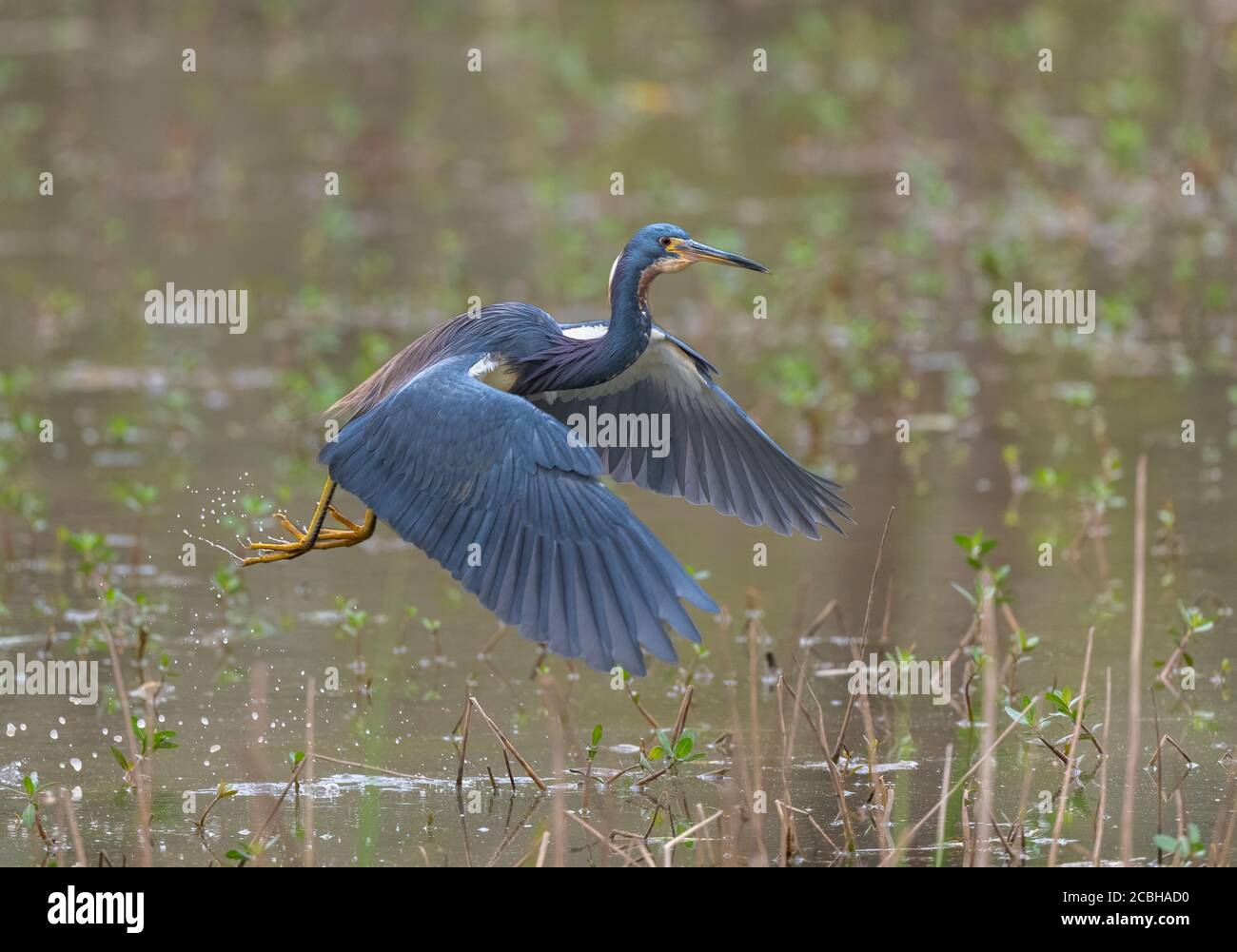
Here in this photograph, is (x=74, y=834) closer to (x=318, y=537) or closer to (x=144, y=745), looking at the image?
(x=144, y=745)

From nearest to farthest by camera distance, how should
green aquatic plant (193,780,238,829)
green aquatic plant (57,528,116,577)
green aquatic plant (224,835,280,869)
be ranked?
green aquatic plant (224,835,280,869) → green aquatic plant (193,780,238,829) → green aquatic plant (57,528,116,577)

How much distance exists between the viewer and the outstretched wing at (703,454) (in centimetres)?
736

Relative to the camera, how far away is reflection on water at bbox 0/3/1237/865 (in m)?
6.36

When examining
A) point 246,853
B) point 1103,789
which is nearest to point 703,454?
point 1103,789

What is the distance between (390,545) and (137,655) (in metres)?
2.11

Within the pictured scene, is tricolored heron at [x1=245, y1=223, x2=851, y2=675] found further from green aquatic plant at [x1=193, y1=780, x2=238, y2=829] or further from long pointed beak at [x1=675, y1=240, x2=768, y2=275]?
green aquatic plant at [x1=193, y1=780, x2=238, y2=829]

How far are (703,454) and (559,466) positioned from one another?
1.29 m

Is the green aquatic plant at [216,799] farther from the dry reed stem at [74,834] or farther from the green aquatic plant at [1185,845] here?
→ the green aquatic plant at [1185,845]

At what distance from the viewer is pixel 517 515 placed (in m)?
6.17

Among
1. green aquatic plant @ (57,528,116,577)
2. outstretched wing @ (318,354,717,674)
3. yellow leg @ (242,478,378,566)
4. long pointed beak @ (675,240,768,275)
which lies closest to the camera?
outstretched wing @ (318,354,717,674)

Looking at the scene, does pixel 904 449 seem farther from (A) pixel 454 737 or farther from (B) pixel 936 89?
(B) pixel 936 89

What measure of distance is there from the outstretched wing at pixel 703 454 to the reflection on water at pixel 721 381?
1.79ft

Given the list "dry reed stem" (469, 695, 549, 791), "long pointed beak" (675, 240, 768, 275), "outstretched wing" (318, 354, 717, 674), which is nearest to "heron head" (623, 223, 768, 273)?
"long pointed beak" (675, 240, 768, 275)

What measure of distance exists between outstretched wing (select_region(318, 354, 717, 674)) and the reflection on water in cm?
52
